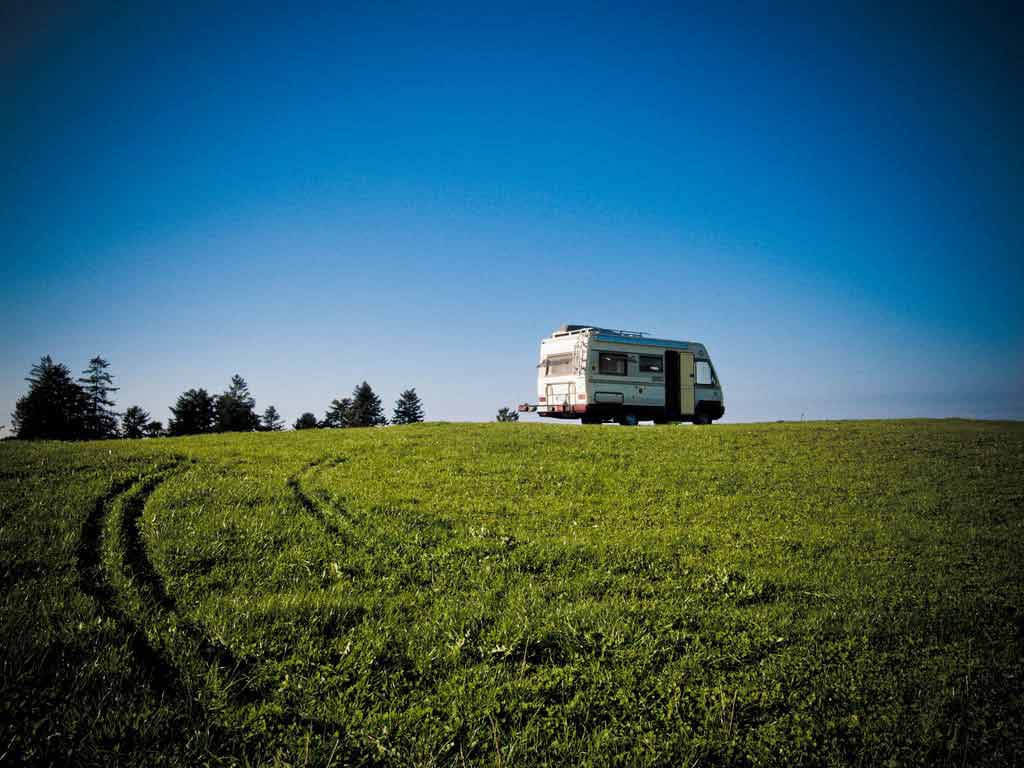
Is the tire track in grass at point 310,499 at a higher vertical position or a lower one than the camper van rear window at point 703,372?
lower

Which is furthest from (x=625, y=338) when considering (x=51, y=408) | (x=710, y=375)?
(x=51, y=408)

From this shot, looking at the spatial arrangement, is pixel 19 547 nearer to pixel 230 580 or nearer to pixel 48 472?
pixel 230 580

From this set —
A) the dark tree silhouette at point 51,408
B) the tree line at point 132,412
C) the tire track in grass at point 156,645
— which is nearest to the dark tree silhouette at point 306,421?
the tree line at point 132,412

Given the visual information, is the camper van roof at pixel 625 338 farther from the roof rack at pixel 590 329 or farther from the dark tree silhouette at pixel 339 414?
the dark tree silhouette at pixel 339 414

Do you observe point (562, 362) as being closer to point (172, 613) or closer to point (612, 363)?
point (612, 363)

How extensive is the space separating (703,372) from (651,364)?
141 inches

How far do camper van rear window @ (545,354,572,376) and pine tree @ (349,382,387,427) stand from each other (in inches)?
2578

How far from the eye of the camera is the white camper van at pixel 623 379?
2350 cm

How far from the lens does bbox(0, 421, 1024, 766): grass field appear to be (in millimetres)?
3842

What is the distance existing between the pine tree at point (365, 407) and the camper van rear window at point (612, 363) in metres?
67.7

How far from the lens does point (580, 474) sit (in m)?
13.0

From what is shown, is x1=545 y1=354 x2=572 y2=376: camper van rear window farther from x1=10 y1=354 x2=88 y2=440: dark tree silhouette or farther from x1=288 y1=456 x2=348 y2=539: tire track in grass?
x1=10 y1=354 x2=88 y2=440: dark tree silhouette

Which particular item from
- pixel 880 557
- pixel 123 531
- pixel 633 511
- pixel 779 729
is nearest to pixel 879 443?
pixel 880 557

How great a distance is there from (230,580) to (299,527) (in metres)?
1.85
